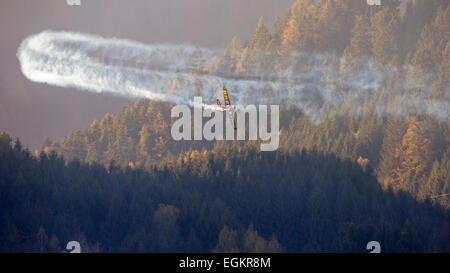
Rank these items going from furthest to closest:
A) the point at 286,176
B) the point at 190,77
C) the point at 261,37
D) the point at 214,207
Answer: the point at 261,37, the point at 286,176, the point at 214,207, the point at 190,77

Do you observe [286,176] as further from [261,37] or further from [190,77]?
[261,37]

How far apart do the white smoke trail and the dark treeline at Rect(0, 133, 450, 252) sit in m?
11.6

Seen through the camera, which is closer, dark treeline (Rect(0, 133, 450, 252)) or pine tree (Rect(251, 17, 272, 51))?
dark treeline (Rect(0, 133, 450, 252))

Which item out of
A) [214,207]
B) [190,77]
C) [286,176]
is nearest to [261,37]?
[286,176]

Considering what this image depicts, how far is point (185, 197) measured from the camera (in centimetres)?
14150

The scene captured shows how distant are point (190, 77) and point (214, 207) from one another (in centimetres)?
1841

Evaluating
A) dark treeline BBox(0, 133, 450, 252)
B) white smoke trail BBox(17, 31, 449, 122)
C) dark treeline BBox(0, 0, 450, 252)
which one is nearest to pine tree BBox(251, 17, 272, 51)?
dark treeline BBox(0, 0, 450, 252)

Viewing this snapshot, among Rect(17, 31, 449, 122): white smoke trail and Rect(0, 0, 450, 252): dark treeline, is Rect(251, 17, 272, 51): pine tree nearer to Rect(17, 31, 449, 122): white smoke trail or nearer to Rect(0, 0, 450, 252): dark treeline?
Rect(0, 0, 450, 252): dark treeline

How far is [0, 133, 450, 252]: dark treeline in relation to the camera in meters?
127

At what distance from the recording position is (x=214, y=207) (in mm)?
138625

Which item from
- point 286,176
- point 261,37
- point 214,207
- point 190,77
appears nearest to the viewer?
point 190,77
